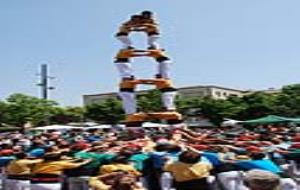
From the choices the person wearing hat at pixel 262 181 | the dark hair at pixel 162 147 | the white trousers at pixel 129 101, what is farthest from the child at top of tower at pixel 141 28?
the person wearing hat at pixel 262 181

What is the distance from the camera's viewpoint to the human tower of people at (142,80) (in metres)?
23.0

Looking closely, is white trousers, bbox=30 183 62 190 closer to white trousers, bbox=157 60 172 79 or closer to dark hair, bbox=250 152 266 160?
dark hair, bbox=250 152 266 160

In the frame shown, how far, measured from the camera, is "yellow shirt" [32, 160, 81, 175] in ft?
37.6

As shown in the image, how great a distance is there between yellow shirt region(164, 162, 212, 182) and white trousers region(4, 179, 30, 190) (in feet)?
10.6

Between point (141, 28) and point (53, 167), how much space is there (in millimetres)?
13026

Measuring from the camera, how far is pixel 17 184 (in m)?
12.3

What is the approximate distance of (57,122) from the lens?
92.9 meters

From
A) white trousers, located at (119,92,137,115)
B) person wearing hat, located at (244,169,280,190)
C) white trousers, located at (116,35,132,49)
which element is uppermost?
white trousers, located at (116,35,132,49)

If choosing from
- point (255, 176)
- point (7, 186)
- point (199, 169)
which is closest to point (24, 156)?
point (7, 186)

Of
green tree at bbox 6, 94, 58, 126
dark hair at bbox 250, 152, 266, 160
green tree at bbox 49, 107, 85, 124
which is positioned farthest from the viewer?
green tree at bbox 49, 107, 85, 124

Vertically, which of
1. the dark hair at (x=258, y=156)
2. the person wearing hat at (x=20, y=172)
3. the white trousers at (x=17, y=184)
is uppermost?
the dark hair at (x=258, y=156)

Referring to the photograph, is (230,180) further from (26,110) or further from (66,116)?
(66,116)

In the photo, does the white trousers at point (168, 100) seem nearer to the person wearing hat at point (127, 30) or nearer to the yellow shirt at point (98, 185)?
the person wearing hat at point (127, 30)

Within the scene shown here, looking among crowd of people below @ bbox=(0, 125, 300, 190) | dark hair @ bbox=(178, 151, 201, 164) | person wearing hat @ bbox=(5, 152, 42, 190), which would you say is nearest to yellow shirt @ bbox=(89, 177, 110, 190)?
crowd of people below @ bbox=(0, 125, 300, 190)
